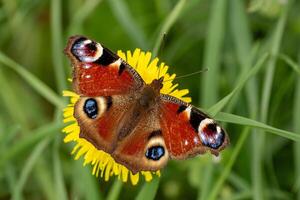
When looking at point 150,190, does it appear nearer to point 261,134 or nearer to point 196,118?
point 196,118

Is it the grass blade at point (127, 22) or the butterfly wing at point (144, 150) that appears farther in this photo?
the grass blade at point (127, 22)

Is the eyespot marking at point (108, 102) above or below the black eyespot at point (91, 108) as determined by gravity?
above

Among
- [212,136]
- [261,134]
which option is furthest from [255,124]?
[261,134]

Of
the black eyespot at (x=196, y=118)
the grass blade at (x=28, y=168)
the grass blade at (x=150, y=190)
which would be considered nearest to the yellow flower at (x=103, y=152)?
the grass blade at (x=150, y=190)

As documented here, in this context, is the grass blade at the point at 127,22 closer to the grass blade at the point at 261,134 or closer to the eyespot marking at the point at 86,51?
the grass blade at the point at 261,134

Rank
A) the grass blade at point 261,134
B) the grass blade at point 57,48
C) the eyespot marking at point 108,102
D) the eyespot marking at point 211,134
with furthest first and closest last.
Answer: the grass blade at point 57,48
the grass blade at point 261,134
the eyespot marking at point 108,102
the eyespot marking at point 211,134

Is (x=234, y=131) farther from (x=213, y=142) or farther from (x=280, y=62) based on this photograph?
(x=213, y=142)
